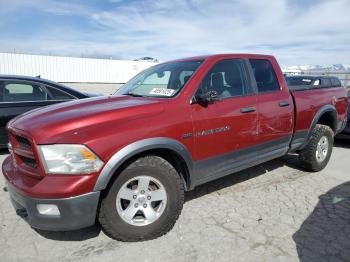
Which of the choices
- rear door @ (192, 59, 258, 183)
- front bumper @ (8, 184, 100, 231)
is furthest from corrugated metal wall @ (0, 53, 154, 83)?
front bumper @ (8, 184, 100, 231)

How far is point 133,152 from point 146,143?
6.1 inches

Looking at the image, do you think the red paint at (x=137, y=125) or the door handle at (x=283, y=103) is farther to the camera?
the door handle at (x=283, y=103)

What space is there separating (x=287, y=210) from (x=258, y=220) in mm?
488

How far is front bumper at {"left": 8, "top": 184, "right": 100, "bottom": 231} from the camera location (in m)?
2.66

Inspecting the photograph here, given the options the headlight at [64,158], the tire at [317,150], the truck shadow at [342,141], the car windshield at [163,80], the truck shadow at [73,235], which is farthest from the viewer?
the truck shadow at [342,141]

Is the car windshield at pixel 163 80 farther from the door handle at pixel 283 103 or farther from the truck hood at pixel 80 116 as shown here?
the door handle at pixel 283 103

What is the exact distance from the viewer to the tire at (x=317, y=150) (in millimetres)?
5133

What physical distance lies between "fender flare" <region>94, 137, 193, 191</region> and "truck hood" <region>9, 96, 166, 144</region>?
259 millimetres

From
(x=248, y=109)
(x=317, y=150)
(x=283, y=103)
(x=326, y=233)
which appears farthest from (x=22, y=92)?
(x=326, y=233)

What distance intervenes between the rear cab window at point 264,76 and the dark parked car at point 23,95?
396 cm

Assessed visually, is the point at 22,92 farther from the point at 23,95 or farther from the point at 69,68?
the point at 69,68

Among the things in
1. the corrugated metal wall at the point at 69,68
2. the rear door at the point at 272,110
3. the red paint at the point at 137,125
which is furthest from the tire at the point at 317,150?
the corrugated metal wall at the point at 69,68

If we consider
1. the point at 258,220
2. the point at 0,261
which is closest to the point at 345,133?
the point at 258,220

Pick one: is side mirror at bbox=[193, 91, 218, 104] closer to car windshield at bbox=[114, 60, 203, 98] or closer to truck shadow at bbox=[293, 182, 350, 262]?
car windshield at bbox=[114, 60, 203, 98]
